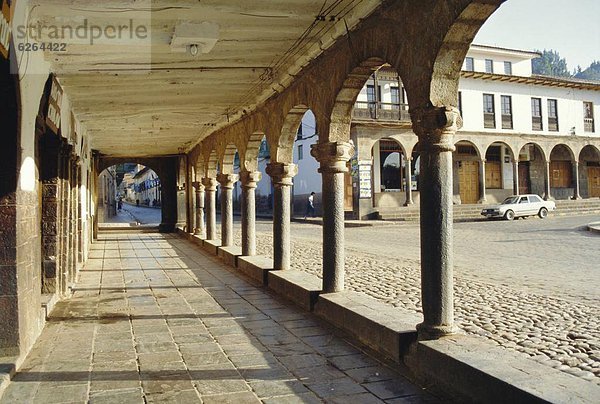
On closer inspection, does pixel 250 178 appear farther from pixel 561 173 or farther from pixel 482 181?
pixel 561 173

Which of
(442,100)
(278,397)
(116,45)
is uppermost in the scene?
(116,45)

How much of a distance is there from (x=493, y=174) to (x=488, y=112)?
11.4ft

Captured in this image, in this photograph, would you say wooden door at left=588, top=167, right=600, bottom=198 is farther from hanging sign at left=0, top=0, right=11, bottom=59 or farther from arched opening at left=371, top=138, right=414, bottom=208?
hanging sign at left=0, top=0, right=11, bottom=59

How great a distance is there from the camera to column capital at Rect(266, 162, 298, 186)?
749cm

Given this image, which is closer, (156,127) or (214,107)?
(214,107)

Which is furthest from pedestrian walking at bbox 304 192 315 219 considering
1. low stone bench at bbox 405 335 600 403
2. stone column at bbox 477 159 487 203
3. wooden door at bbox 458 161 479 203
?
low stone bench at bbox 405 335 600 403

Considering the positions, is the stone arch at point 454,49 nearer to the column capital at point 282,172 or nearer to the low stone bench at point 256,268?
the column capital at point 282,172

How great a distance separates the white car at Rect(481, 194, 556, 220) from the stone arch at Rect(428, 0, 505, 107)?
1901 centimetres

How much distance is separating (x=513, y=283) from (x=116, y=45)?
603 cm

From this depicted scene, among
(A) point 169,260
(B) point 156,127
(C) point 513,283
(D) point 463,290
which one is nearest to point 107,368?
(D) point 463,290

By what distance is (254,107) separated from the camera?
8.42 m

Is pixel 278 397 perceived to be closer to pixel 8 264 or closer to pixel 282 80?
pixel 8 264

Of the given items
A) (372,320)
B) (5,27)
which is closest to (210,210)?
(372,320)

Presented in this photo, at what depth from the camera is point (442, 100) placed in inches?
146
